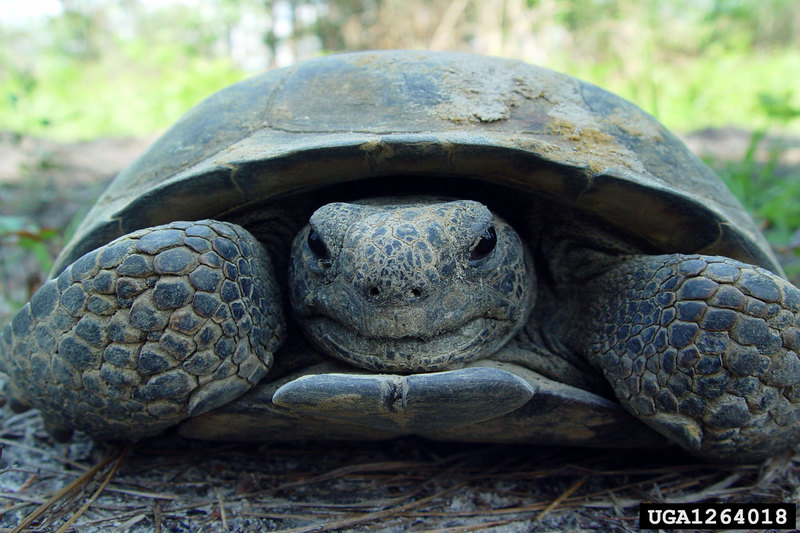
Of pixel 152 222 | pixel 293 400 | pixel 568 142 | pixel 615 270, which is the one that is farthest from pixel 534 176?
pixel 152 222

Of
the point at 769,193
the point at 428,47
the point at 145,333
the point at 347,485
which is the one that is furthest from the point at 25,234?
the point at 428,47

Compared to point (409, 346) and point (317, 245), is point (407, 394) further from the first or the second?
point (317, 245)

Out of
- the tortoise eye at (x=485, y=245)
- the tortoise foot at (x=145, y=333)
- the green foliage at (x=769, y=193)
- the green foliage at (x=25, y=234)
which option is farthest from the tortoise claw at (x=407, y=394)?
the green foliage at (x=769, y=193)

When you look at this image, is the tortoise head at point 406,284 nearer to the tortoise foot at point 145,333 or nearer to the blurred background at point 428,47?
the tortoise foot at point 145,333

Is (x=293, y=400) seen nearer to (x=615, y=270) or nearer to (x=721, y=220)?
(x=615, y=270)

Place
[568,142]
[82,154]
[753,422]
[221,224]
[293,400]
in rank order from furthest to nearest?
[82,154] < [568,142] < [221,224] < [753,422] < [293,400]

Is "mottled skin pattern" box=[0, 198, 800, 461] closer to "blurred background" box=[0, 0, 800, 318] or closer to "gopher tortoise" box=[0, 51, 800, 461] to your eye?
"gopher tortoise" box=[0, 51, 800, 461]

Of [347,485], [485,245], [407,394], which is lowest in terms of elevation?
[347,485]

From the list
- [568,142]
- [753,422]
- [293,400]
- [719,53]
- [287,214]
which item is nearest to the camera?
[293,400]
